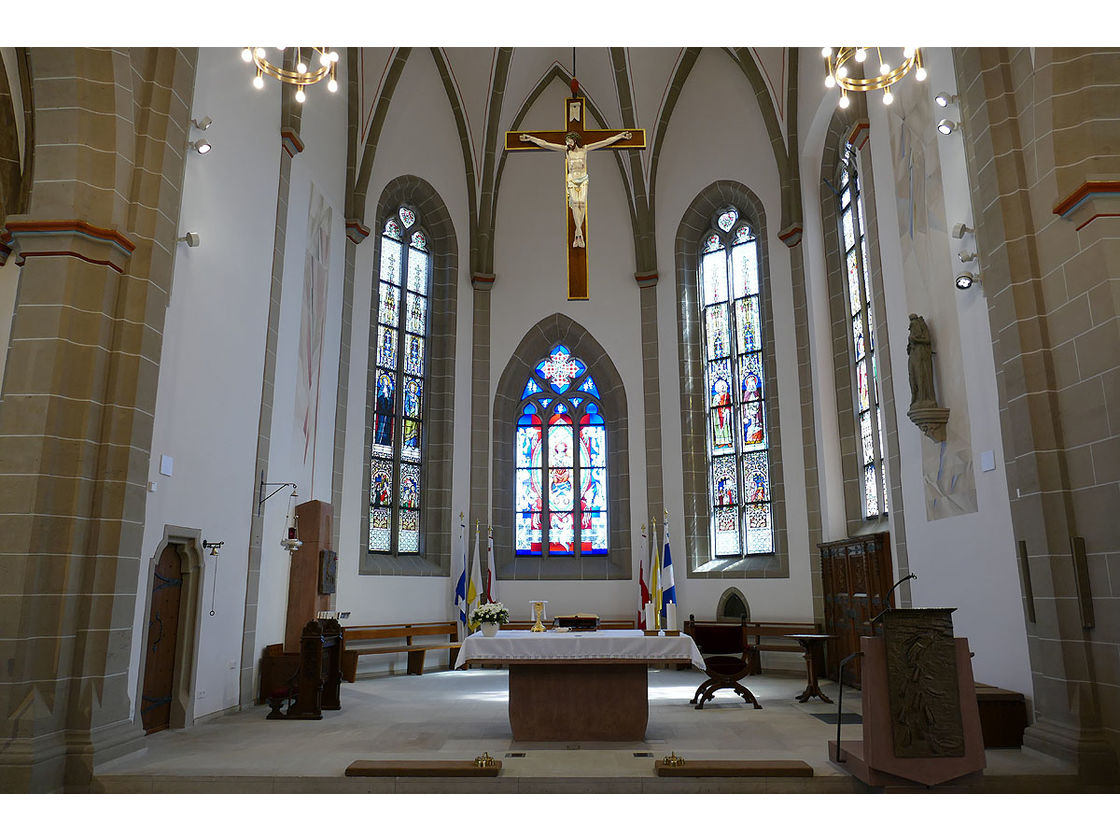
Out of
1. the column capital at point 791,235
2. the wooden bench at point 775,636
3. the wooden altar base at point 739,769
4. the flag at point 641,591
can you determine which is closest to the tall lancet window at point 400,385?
the flag at point 641,591

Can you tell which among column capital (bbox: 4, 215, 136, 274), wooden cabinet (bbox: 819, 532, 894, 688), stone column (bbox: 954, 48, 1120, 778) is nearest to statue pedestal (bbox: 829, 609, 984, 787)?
stone column (bbox: 954, 48, 1120, 778)

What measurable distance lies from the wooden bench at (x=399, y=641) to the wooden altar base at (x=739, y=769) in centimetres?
660

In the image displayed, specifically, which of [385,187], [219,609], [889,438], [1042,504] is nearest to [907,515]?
[889,438]

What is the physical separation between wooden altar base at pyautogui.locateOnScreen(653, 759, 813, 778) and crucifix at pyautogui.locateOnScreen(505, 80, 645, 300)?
507 centimetres

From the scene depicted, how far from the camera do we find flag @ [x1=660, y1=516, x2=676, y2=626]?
42.0 ft

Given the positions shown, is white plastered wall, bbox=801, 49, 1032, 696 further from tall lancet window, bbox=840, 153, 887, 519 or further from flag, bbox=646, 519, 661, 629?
flag, bbox=646, 519, 661, 629

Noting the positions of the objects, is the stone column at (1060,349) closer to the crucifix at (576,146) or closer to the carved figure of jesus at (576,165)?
the crucifix at (576,146)

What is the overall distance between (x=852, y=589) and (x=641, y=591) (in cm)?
353

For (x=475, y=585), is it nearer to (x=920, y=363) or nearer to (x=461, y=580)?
(x=461, y=580)

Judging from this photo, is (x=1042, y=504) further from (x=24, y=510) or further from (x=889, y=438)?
(x=24, y=510)

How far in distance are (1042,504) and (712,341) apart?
830 cm

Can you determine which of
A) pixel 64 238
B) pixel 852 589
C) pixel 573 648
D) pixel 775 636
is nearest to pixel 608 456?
pixel 775 636

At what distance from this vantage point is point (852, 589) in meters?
10.8

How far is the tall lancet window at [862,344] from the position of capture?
11157 mm
